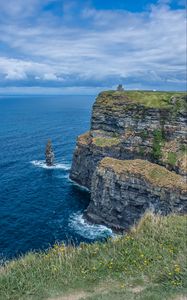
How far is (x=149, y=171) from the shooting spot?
76.4 metres

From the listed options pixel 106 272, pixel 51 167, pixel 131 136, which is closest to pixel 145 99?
pixel 131 136

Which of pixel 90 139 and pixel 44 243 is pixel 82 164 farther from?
pixel 44 243

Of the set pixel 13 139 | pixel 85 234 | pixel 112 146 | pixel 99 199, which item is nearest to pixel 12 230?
pixel 85 234

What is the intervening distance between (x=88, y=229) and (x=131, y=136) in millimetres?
29129

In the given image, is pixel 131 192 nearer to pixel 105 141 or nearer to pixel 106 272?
pixel 105 141

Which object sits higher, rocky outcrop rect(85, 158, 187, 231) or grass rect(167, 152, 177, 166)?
grass rect(167, 152, 177, 166)

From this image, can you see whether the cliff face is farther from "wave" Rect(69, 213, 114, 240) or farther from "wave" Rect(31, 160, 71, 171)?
"wave" Rect(69, 213, 114, 240)

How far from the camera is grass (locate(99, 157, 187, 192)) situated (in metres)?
71.4

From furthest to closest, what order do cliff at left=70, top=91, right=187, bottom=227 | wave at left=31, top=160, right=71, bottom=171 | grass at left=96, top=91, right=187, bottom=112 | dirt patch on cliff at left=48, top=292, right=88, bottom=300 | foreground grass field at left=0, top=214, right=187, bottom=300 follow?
1. wave at left=31, top=160, right=71, bottom=171
2. grass at left=96, top=91, right=187, bottom=112
3. cliff at left=70, top=91, right=187, bottom=227
4. foreground grass field at left=0, top=214, right=187, bottom=300
5. dirt patch on cliff at left=48, top=292, right=88, bottom=300

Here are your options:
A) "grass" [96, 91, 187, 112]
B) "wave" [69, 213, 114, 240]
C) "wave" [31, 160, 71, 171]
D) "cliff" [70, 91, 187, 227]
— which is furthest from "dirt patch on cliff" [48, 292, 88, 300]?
"wave" [31, 160, 71, 171]

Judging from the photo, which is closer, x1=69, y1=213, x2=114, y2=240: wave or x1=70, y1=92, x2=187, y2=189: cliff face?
x1=69, y1=213, x2=114, y2=240: wave

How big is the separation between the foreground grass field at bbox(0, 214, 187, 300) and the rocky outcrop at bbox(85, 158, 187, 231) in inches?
1808

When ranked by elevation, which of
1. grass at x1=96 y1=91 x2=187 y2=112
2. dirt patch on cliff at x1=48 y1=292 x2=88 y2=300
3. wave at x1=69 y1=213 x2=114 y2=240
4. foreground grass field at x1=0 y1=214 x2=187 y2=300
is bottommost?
wave at x1=69 y1=213 x2=114 y2=240

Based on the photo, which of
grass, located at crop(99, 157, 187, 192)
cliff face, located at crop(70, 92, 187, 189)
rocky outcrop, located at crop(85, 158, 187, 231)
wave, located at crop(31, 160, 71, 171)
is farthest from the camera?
wave, located at crop(31, 160, 71, 171)
